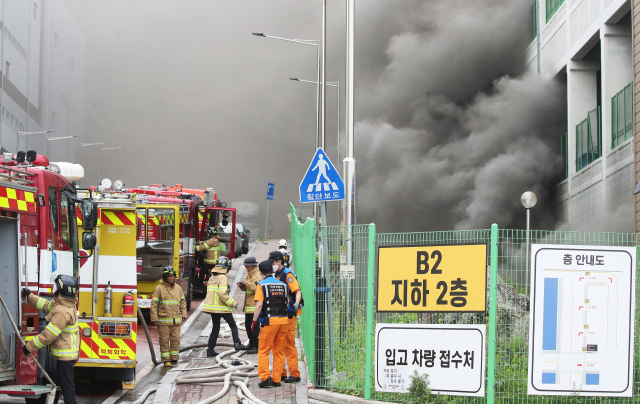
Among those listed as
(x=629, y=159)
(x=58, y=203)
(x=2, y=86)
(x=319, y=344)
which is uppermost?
(x=2, y=86)

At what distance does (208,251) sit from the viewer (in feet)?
49.3

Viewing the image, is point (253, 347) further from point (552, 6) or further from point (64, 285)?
point (552, 6)

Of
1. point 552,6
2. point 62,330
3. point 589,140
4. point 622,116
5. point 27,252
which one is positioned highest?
point 552,6

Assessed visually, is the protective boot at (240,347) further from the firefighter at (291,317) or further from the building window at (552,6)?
the building window at (552,6)

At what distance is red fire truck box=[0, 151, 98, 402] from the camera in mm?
5578

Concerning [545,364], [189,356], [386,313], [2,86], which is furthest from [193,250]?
[2,86]

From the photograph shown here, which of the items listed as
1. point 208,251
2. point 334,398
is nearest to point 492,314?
point 334,398

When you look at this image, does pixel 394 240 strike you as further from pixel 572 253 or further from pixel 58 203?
pixel 58 203

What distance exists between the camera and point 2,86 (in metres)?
25.4

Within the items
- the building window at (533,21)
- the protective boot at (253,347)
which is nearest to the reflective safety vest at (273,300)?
the protective boot at (253,347)

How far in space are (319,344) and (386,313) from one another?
1026mm

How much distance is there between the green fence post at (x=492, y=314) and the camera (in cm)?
568

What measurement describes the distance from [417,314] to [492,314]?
71 centimetres

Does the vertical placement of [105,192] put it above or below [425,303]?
above
